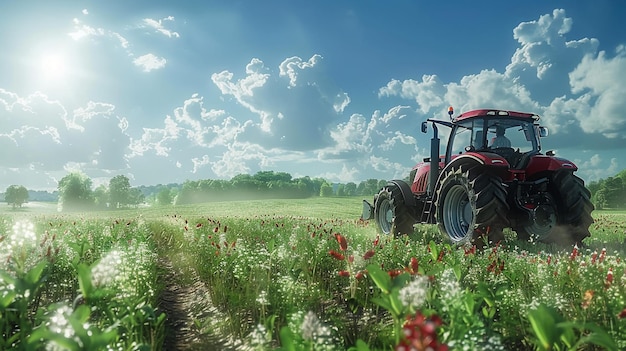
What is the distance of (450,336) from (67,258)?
473cm

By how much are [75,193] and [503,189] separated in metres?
73.4

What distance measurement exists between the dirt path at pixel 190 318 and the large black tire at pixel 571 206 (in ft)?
21.2

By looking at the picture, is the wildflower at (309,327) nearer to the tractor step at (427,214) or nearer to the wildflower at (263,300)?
the wildflower at (263,300)

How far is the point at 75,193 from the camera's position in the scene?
2702 inches

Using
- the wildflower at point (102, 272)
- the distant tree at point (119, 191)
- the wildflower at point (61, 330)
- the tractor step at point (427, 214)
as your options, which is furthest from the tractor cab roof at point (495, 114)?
the distant tree at point (119, 191)

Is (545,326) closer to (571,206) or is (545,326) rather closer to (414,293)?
(414,293)

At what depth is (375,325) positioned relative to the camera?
344 cm

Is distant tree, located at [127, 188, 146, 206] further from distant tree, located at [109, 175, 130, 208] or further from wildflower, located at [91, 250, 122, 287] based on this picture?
wildflower, located at [91, 250, 122, 287]

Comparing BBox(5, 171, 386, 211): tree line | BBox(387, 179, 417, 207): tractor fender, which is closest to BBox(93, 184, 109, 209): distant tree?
BBox(5, 171, 386, 211): tree line

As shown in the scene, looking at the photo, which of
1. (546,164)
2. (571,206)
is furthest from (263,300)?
(571,206)

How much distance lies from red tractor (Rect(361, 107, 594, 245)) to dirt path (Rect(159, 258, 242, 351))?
426cm

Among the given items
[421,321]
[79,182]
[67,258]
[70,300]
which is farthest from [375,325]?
[79,182]

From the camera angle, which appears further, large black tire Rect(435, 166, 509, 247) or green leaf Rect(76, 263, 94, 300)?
large black tire Rect(435, 166, 509, 247)

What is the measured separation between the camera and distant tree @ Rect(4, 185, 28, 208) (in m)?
77.6
